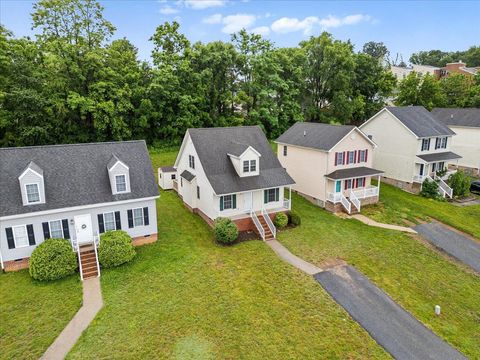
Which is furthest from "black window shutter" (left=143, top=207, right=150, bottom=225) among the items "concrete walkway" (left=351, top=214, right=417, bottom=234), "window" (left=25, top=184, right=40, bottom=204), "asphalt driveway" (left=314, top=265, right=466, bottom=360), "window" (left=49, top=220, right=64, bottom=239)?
"concrete walkway" (left=351, top=214, right=417, bottom=234)

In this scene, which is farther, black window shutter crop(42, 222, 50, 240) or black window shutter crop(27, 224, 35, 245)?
black window shutter crop(42, 222, 50, 240)

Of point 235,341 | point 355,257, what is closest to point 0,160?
point 235,341

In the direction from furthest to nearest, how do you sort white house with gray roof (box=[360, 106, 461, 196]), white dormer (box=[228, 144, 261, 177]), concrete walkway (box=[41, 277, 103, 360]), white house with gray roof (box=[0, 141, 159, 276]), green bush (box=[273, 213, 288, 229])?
white house with gray roof (box=[360, 106, 461, 196]), green bush (box=[273, 213, 288, 229]), white dormer (box=[228, 144, 261, 177]), white house with gray roof (box=[0, 141, 159, 276]), concrete walkway (box=[41, 277, 103, 360])

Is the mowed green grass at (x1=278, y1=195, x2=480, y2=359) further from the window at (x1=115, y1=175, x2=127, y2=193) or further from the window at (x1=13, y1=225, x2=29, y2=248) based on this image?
the window at (x1=13, y1=225, x2=29, y2=248)

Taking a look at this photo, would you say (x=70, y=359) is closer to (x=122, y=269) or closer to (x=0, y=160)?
(x=122, y=269)

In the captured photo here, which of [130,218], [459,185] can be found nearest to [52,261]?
[130,218]

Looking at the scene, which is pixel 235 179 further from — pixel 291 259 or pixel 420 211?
pixel 420 211
